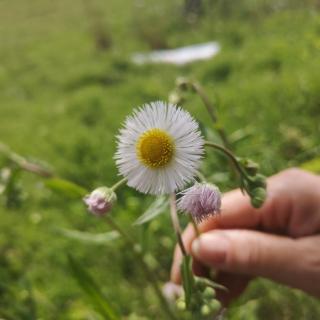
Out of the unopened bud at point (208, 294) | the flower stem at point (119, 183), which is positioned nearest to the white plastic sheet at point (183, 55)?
the unopened bud at point (208, 294)

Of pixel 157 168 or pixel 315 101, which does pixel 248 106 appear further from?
pixel 157 168

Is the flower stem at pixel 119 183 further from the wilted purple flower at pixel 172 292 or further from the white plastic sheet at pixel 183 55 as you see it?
the white plastic sheet at pixel 183 55

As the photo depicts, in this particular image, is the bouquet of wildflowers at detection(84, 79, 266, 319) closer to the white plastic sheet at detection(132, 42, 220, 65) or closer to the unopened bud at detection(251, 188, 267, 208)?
the unopened bud at detection(251, 188, 267, 208)

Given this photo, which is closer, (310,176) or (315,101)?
(310,176)

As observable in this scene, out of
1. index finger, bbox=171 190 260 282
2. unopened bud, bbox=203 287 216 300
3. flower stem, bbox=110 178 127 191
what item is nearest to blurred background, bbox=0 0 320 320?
index finger, bbox=171 190 260 282

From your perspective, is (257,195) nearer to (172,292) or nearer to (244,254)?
(244,254)

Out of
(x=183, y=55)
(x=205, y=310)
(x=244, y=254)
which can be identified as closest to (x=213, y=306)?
(x=205, y=310)

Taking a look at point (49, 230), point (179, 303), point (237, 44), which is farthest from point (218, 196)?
point (237, 44)
